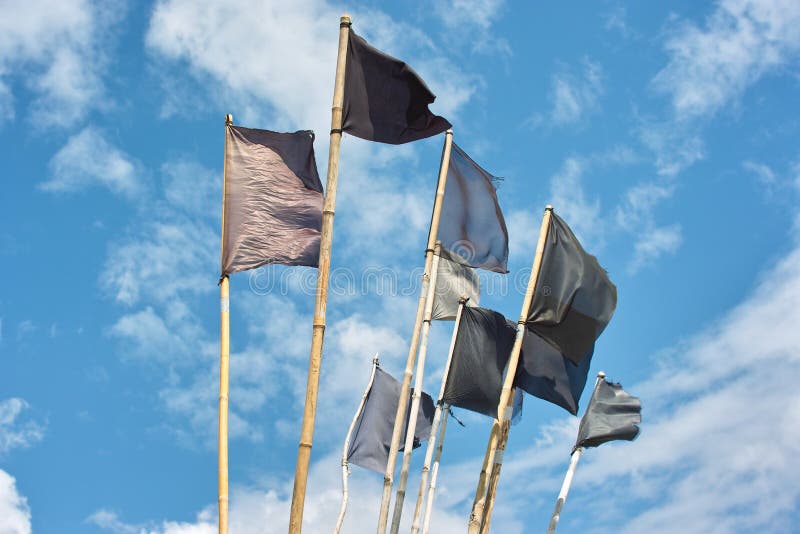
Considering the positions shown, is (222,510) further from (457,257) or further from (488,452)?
(457,257)

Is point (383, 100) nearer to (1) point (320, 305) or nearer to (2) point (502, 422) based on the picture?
(1) point (320, 305)

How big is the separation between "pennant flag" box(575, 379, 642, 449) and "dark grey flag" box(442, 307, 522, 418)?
Answer: 2.11m

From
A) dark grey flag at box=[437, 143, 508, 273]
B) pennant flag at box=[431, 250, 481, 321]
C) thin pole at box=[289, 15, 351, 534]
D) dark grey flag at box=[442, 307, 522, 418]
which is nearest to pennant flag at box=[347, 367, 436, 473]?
pennant flag at box=[431, 250, 481, 321]

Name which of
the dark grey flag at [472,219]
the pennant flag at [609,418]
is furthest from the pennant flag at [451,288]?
the pennant flag at [609,418]

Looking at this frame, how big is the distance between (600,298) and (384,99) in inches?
265

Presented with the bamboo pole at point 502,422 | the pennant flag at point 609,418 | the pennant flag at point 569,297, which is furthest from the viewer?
the pennant flag at point 609,418

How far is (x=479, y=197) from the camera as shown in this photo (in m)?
21.5

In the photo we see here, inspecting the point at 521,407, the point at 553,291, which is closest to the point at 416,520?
the point at 521,407

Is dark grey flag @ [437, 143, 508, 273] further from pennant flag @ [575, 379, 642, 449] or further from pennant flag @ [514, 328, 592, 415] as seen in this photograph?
pennant flag @ [575, 379, 642, 449]

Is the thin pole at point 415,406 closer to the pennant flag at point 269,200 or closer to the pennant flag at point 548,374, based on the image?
the pennant flag at point 548,374

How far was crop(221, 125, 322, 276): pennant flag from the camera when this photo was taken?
15.7 metres

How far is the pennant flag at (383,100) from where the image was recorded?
15.9 m

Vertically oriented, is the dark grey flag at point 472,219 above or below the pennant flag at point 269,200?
above

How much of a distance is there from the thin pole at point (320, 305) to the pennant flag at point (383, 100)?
54cm
